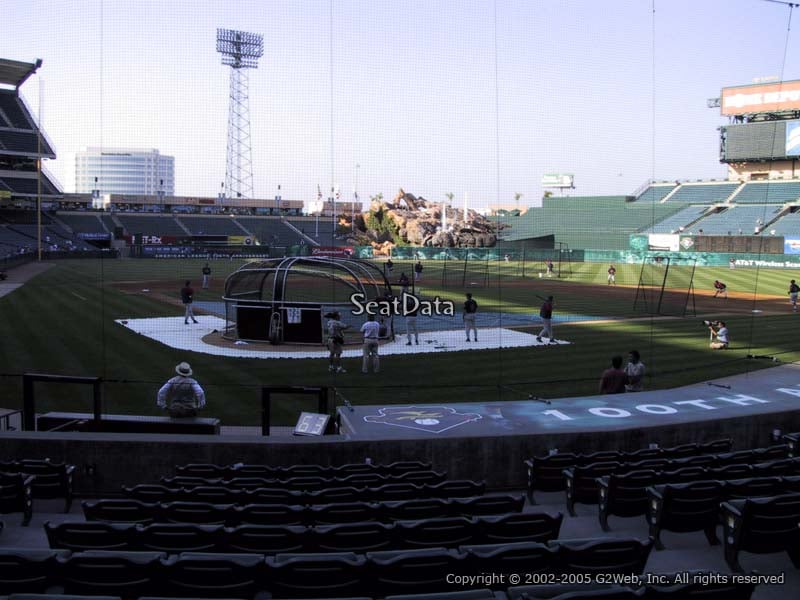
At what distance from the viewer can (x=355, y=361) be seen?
1861 centimetres

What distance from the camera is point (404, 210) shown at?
6581cm

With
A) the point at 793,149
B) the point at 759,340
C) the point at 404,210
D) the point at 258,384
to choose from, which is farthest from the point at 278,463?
the point at 793,149

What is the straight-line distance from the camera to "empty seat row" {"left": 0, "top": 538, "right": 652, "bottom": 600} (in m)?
4.16

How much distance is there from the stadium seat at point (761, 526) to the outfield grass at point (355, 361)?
849 centimetres

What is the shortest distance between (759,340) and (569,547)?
66.3 ft

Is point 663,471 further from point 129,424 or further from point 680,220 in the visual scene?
point 680,220

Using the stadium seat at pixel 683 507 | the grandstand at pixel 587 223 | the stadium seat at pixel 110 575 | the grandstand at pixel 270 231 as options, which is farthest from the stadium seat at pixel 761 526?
the grandstand at pixel 587 223

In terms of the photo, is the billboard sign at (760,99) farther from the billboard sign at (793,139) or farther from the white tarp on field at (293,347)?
the white tarp on field at (293,347)

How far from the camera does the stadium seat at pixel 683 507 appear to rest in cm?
598

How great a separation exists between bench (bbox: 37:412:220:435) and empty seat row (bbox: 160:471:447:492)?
96.1 inches

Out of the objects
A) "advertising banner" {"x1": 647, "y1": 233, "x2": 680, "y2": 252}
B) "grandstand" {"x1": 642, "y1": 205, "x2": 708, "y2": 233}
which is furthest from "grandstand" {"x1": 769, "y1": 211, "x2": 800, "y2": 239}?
"grandstand" {"x1": 642, "y1": 205, "x2": 708, "y2": 233}

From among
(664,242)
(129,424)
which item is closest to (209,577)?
(129,424)

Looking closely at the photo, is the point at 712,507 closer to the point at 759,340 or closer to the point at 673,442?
the point at 673,442

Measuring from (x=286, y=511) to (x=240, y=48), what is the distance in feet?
44.4
